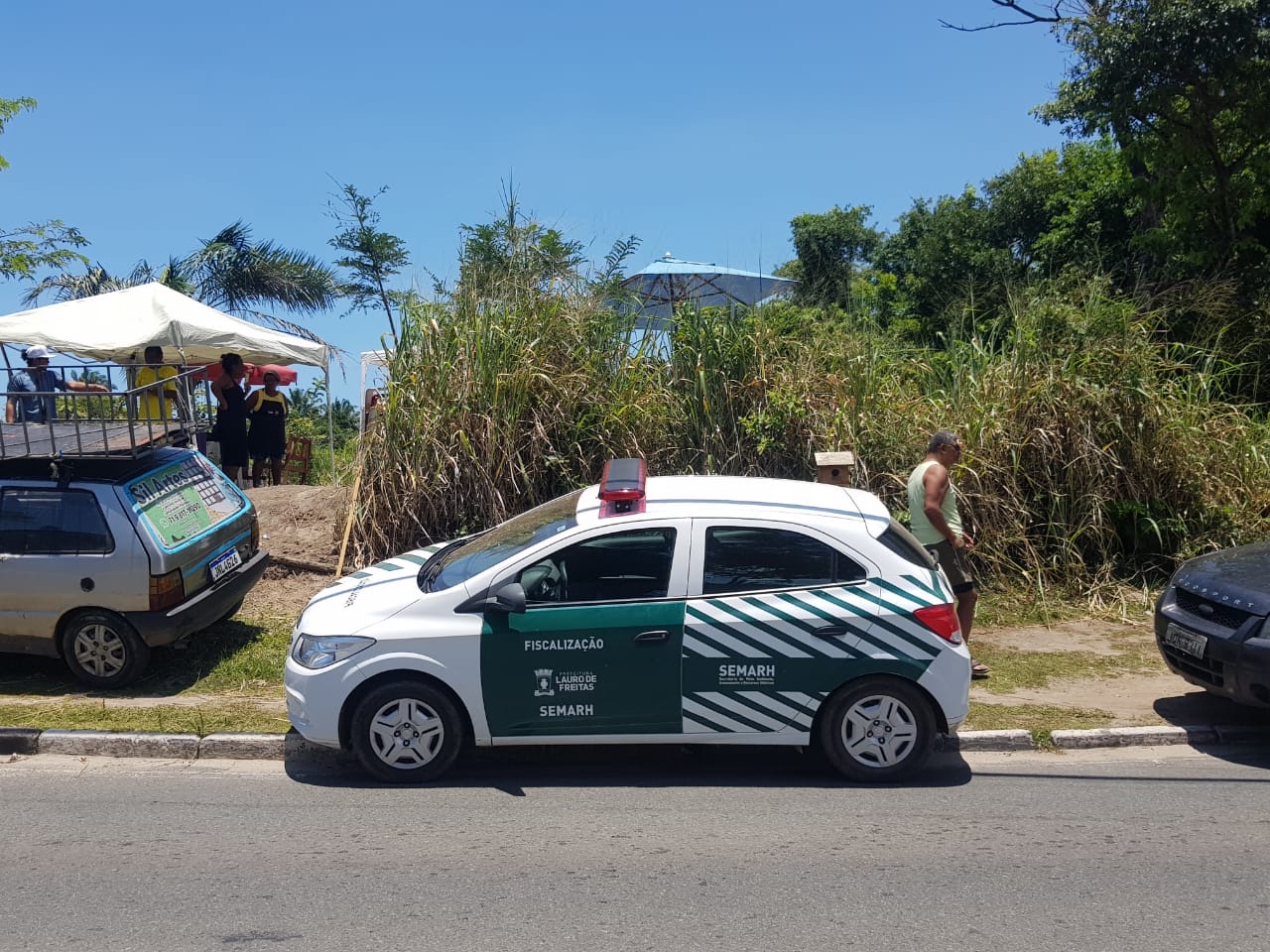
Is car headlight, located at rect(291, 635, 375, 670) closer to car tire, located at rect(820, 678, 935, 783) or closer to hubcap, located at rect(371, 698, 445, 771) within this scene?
hubcap, located at rect(371, 698, 445, 771)

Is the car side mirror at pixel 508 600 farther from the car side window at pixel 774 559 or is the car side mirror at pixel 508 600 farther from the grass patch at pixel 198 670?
the grass patch at pixel 198 670

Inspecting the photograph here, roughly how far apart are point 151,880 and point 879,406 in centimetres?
792

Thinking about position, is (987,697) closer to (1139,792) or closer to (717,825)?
(1139,792)

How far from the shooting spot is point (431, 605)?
5809 millimetres

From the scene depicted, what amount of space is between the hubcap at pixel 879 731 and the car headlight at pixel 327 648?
2.71 meters

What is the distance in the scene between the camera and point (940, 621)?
579cm

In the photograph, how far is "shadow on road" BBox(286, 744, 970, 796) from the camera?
596 cm

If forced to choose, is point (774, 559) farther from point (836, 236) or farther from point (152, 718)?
point (836, 236)

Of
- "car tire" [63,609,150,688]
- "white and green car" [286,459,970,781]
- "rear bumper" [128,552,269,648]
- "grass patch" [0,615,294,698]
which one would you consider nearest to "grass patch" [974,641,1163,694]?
"white and green car" [286,459,970,781]

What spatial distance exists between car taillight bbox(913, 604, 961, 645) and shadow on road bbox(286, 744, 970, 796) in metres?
0.90

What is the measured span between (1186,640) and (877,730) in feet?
7.55

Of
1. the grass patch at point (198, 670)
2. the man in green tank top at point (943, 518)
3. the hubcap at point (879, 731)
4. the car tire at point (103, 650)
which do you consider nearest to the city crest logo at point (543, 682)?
the hubcap at point (879, 731)

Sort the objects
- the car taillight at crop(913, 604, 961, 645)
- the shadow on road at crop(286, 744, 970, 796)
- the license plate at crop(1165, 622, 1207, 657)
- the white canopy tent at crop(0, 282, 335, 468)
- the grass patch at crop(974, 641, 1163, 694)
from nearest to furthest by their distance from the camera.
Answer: the car taillight at crop(913, 604, 961, 645) < the shadow on road at crop(286, 744, 970, 796) < the license plate at crop(1165, 622, 1207, 657) < the grass patch at crop(974, 641, 1163, 694) < the white canopy tent at crop(0, 282, 335, 468)

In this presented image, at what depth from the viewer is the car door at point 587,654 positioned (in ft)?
18.8
